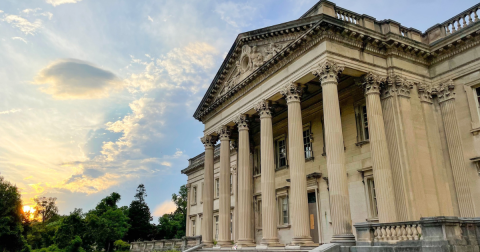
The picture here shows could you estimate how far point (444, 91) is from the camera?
19344mm

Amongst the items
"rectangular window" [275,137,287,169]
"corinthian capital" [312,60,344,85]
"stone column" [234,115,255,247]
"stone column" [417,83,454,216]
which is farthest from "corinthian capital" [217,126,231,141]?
"stone column" [417,83,454,216]

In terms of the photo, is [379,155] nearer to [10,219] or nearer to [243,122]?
[243,122]

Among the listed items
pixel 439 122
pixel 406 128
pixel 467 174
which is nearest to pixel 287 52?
pixel 406 128

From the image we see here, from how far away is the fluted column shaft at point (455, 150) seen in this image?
17.6 metres

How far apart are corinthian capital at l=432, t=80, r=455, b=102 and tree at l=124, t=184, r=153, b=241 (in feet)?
184

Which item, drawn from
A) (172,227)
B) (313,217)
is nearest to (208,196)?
(313,217)

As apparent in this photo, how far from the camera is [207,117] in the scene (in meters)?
28.7

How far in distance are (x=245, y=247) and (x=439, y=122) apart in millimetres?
12626

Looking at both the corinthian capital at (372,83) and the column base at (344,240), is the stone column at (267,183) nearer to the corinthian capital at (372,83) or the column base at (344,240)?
the column base at (344,240)

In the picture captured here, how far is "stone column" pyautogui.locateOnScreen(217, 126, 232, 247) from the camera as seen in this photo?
23688mm

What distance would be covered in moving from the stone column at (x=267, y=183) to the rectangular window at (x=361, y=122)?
5112 mm

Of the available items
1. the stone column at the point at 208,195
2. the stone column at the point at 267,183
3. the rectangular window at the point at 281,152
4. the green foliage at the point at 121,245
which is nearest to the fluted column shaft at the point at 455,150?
the stone column at the point at 267,183

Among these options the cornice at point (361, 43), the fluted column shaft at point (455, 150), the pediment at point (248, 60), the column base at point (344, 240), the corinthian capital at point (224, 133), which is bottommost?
the column base at point (344, 240)

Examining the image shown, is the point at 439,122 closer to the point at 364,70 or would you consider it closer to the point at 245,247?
the point at 364,70
